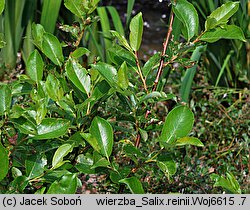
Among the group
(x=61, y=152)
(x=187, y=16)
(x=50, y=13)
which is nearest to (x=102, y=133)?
(x=61, y=152)

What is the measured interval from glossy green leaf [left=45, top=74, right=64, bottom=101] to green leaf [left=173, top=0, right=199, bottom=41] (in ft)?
1.03

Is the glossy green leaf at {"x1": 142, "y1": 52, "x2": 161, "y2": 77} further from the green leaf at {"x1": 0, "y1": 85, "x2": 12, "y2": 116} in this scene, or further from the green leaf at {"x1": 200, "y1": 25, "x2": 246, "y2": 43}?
→ the green leaf at {"x1": 0, "y1": 85, "x2": 12, "y2": 116}

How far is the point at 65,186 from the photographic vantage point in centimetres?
114

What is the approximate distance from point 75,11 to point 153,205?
55cm

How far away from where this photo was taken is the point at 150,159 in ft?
4.07

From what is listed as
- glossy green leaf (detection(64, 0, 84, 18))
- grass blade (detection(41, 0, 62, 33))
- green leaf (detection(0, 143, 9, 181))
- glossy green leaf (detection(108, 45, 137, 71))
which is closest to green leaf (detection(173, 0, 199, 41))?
glossy green leaf (detection(108, 45, 137, 71))

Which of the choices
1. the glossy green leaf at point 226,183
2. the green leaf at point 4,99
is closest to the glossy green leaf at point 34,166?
the green leaf at point 4,99

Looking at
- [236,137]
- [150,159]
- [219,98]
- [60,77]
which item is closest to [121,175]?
[150,159]

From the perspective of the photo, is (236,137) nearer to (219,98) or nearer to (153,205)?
(219,98)

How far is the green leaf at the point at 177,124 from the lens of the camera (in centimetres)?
119

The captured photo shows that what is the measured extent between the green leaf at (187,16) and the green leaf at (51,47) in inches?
12.0

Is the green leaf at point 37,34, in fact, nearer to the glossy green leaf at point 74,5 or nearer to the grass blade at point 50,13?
the glossy green leaf at point 74,5

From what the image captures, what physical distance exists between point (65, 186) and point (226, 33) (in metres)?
0.50

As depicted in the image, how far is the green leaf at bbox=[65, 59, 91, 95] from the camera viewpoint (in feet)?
4.09
